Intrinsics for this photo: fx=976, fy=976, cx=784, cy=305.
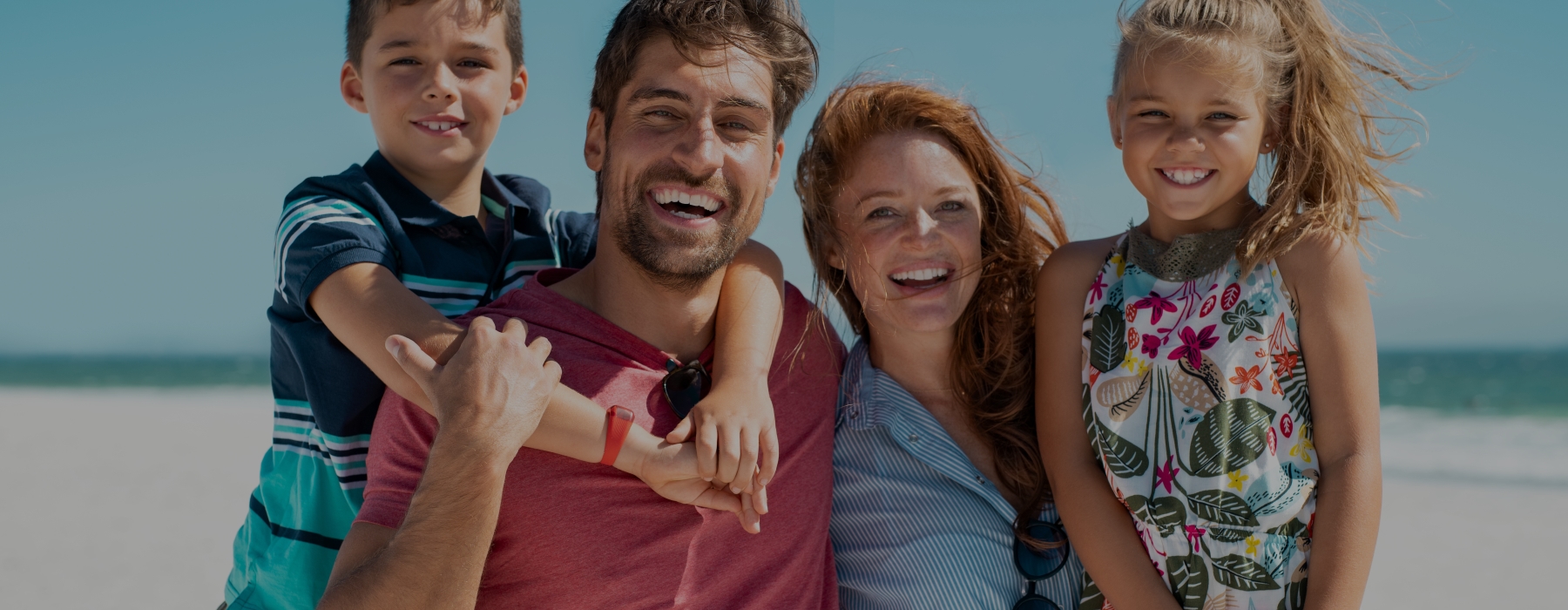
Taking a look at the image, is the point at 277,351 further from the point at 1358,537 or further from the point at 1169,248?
the point at 1358,537

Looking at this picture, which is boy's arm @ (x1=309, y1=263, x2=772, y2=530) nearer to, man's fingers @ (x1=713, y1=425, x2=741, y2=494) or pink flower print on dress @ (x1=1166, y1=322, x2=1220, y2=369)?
man's fingers @ (x1=713, y1=425, x2=741, y2=494)

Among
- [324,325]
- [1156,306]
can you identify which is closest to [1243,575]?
[1156,306]

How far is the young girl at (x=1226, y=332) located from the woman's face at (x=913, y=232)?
27cm

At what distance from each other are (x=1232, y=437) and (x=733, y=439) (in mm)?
1213

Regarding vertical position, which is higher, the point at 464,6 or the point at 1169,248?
the point at 464,6

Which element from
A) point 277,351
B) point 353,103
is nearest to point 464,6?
point 353,103

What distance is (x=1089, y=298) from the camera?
2682 mm

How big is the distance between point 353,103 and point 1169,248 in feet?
8.46

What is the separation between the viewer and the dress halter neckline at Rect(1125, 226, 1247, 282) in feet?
8.26

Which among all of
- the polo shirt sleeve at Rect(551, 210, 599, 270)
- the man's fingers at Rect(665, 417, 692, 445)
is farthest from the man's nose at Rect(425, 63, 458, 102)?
the man's fingers at Rect(665, 417, 692, 445)

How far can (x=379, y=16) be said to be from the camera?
2.95 m

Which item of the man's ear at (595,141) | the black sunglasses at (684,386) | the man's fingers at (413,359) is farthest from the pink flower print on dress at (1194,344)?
the man's fingers at (413,359)

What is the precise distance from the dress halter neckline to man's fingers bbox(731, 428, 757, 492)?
1.19m

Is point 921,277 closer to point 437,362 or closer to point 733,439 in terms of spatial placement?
point 733,439
